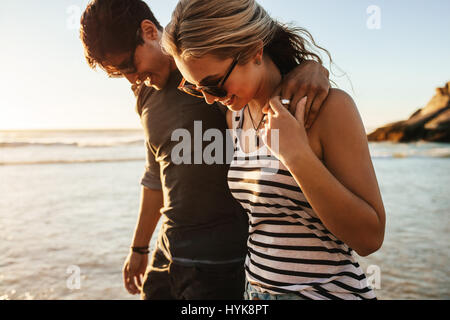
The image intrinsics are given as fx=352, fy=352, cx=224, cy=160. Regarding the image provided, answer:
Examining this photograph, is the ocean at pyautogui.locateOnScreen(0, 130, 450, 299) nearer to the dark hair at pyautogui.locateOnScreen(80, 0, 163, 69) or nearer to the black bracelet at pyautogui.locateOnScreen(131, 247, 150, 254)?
the black bracelet at pyautogui.locateOnScreen(131, 247, 150, 254)

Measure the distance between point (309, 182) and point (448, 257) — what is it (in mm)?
4231

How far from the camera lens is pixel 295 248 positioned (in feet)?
4.92

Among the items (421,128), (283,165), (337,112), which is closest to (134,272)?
(283,165)

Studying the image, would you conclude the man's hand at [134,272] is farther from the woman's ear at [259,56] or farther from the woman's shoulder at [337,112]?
the woman's shoulder at [337,112]

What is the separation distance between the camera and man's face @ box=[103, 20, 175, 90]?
6.97ft

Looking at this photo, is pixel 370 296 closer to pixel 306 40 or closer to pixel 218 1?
pixel 306 40

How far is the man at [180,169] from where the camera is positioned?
206cm

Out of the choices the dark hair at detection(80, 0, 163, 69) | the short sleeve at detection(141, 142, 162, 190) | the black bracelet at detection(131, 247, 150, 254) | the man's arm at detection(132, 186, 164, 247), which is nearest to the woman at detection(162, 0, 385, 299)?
the dark hair at detection(80, 0, 163, 69)

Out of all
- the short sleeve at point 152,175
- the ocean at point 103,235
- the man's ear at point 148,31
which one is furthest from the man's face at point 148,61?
the ocean at point 103,235

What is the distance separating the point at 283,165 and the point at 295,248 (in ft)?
1.18

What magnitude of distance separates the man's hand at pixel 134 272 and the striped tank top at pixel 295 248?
1.34 m

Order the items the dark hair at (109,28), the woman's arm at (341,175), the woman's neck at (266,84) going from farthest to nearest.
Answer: the dark hair at (109,28) < the woman's neck at (266,84) < the woman's arm at (341,175)

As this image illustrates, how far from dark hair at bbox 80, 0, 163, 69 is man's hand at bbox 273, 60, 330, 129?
103cm

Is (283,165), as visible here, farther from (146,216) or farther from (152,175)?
(146,216)
